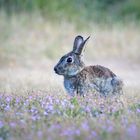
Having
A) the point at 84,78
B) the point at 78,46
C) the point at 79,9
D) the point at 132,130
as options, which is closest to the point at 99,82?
the point at 84,78

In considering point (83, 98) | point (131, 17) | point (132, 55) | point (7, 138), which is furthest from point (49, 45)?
point (7, 138)

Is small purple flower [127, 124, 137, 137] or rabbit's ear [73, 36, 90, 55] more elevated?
rabbit's ear [73, 36, 90, 55]

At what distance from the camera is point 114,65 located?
20.8m

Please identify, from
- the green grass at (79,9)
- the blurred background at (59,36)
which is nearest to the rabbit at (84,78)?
the blurred background at (59,36)

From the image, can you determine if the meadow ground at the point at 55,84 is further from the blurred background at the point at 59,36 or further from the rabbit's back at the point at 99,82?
the rabbit's back at the point at 99,82

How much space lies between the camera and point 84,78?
10.0m

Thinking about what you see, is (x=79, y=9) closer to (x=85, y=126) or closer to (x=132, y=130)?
(x=85, y=126)

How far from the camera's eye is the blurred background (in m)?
19.8

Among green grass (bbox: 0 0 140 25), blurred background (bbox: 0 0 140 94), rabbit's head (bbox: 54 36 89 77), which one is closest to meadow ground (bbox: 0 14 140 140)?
blurred background (bbox: 0 0 140 94)

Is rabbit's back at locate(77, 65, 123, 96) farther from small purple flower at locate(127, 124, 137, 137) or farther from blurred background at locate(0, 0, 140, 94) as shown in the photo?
blurred background at locate(0, 0, 140, 94)

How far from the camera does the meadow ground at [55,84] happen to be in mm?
6878

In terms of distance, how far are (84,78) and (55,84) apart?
3551 mm

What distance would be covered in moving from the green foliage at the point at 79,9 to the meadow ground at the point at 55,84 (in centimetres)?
93

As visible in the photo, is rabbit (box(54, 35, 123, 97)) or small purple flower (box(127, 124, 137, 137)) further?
rabbit (box(54, 35, 123, 97))
